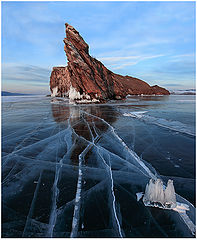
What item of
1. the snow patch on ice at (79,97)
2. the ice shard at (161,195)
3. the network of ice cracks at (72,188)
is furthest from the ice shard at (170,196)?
the snow patch on ice at (79,97)

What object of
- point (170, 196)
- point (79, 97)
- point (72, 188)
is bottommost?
point (72, 188)

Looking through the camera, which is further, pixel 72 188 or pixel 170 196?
pixel 72 188

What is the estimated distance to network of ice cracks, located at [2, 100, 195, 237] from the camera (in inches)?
104

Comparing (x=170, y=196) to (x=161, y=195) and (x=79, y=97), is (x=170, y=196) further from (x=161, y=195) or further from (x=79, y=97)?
(x=79, y=97)

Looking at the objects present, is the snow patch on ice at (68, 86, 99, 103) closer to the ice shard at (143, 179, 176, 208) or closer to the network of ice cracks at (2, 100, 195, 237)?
the network of ice cracks at (2, 100, 195, 237)

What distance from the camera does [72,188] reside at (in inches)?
142

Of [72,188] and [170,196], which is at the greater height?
[170,196]

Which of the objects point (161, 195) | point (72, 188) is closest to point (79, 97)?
point (72, 188)

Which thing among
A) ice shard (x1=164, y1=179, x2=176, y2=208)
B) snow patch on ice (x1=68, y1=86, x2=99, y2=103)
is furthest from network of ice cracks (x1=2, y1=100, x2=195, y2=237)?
snow patch on ice (x1=68, y1=86, x2=99, y2=103)

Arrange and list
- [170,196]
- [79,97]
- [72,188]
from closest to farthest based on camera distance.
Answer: [170,196], [72,188], [79,97]

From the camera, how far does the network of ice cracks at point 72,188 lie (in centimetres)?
263

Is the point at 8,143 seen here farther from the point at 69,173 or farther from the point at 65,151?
the point at 69,173

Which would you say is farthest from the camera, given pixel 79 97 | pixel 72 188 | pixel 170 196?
pixel 79 97

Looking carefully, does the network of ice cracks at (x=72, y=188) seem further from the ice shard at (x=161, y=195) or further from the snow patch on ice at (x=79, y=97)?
the snow patch on ice at (x=79, y=97)
